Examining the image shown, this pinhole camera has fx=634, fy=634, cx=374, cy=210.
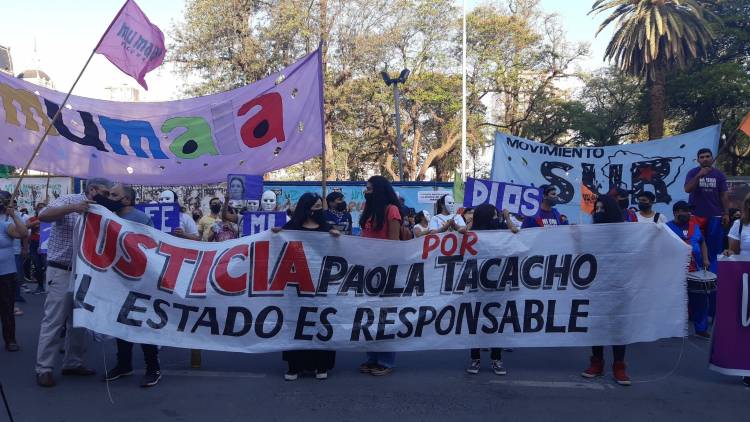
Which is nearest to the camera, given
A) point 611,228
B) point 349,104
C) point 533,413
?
point 533,413

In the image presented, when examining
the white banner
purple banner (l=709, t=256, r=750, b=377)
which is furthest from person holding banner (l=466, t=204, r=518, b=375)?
purple banner (l=709, t=256, r=750, b=377)

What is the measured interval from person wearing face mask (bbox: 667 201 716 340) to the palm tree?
851 inches

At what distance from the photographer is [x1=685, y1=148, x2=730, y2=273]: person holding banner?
8.07 m

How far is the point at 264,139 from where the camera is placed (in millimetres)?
8062

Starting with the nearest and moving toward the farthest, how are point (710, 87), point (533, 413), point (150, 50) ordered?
point (533, 413) < point (150, 50) < point (710, 87)

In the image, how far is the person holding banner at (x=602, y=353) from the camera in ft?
18.2

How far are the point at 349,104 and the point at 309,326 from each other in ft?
83.4

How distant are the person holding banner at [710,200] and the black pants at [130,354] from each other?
6604mm

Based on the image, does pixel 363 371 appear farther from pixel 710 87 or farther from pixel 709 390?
pixel 710 87

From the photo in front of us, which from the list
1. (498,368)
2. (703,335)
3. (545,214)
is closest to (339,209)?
(545,214)

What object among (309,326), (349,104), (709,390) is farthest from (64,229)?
(349,104)

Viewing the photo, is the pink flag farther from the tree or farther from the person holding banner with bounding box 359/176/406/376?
the tree

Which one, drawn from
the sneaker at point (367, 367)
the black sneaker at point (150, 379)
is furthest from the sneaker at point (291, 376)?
the black sneaker at point (150, 379)

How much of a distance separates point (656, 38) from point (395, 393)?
89.9 ft
